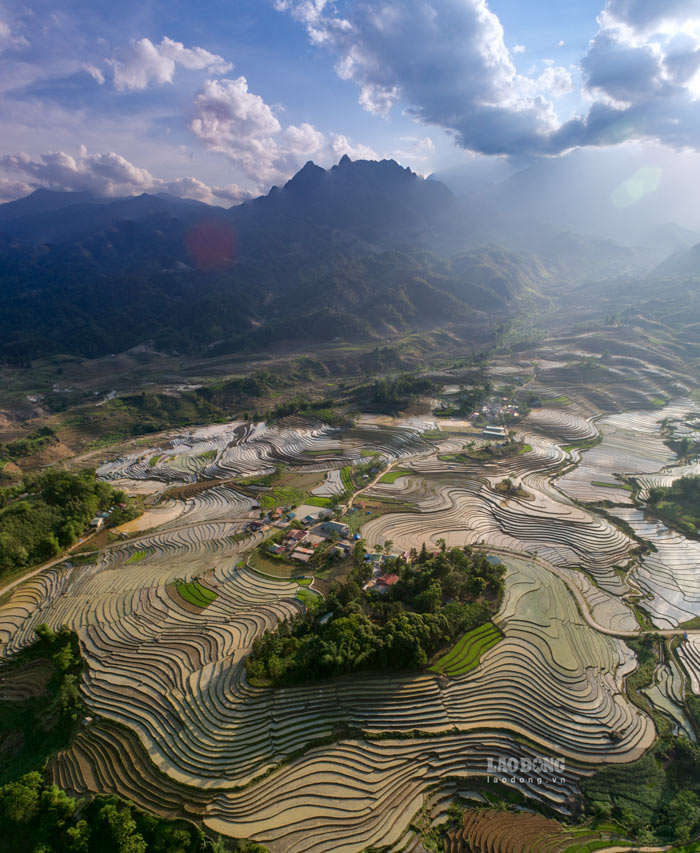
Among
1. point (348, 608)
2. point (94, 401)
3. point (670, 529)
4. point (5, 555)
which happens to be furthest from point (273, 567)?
point (94, 401)

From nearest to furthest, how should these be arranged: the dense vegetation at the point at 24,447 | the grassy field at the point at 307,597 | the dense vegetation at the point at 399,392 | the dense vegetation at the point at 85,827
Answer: the dense vegetation at the point at 85,827
the grassy field at the point at 307,597
the dense vegetation at the point at 24,447
the dense vegetation at the point at 399,392

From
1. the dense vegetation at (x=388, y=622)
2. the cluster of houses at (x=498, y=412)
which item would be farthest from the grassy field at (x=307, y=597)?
the cluster of houses at (x=498, y=412)

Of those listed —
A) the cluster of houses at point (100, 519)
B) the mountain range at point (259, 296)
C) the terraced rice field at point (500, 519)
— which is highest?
the mountain range at point (259, 296)

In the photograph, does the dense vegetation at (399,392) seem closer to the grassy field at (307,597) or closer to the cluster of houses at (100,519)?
the grassy field at (307,597)

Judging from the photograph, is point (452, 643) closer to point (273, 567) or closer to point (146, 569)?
point (273, 567)

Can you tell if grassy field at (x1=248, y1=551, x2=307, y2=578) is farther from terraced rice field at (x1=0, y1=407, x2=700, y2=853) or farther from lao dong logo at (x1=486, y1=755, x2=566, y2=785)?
lao dong logo at (x1=486, y1=755, x2=566, y2=785)

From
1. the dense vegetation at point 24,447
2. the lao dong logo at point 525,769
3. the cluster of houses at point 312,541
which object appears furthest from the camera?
the dense vegetation at point 24,447
